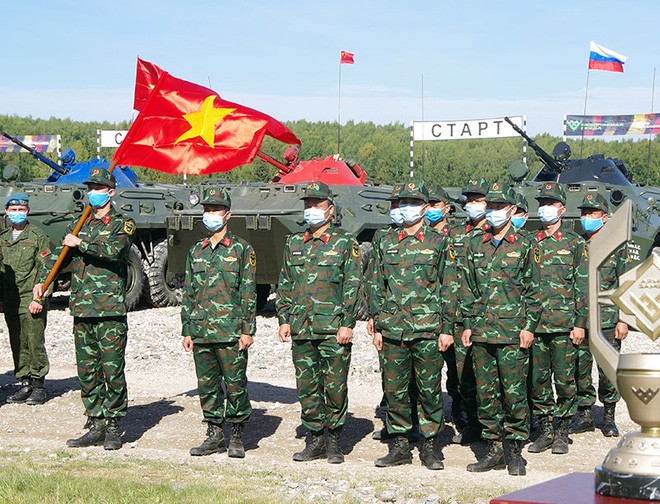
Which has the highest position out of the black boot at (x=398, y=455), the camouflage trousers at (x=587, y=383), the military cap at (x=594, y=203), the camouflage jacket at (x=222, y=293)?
the military cap at (x=594, y=203)

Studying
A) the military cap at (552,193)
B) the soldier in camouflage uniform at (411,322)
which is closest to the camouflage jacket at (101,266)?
the soldier in camouflage uniform at (411,322)

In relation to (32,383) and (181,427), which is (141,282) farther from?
(181,427)

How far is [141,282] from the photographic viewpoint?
1847cm

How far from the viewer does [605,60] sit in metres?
21.6

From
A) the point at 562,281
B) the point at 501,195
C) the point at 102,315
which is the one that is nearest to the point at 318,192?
the point at 501,195

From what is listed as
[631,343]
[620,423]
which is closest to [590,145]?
[631,343]

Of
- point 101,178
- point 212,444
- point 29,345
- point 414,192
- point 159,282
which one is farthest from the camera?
point 159,282

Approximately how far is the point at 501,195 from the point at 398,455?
1.84 m

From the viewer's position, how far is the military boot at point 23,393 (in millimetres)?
10383

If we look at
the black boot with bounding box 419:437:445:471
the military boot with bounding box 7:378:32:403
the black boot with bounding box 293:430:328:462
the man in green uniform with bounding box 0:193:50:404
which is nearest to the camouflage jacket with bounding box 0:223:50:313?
the man in green uniform with bounding box 0:193:50:404

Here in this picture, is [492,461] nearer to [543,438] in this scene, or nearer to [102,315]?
[543,438]

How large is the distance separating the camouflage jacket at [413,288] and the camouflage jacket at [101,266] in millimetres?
1949

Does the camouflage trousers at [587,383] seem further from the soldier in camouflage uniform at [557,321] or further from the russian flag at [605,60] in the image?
the russian flag at [605,60]

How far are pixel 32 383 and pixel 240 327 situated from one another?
3189 millimetres
